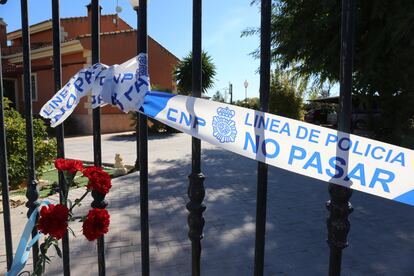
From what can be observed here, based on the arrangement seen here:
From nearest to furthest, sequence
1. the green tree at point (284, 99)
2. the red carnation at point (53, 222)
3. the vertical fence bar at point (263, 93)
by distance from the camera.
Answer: the vertical fence bar at point (263, 93)
the red carnation at point (53, 222)
the green tree at point (284, 99)

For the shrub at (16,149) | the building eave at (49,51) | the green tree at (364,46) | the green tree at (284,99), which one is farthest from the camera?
the green tree at (284,99)

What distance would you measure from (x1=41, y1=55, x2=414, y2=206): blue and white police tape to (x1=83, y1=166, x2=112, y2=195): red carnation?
0.95 ft

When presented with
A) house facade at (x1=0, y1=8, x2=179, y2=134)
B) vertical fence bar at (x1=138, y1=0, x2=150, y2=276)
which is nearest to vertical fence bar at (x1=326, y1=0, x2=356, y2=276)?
vertical fence bar at (x1=138, y1=0, x2=150, y2=276)

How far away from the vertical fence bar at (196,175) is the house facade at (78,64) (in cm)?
1688

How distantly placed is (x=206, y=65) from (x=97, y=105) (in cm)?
2010

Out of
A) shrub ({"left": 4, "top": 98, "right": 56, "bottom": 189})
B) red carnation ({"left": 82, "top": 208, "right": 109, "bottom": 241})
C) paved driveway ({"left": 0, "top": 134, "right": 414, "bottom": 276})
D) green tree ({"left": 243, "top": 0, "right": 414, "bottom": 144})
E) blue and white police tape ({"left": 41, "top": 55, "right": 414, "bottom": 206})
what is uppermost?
green tree ({"left": 243, "top": 0, "right": 414, "bottom": 144})

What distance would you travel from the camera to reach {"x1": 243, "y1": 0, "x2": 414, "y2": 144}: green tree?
25.6ft

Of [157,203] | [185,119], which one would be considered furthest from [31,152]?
[157,203]

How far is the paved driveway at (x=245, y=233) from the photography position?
11.1ft

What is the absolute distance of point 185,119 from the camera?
1.37 metres

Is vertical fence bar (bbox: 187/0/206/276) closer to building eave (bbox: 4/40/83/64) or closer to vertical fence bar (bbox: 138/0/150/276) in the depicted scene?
vertical fence bar (bbox: 138/0/150/276)

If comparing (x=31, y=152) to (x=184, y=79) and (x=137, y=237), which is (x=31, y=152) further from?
(x=184, y=79)

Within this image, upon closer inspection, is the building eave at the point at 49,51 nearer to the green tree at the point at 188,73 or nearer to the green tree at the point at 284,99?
the green tree at the point at 188,73

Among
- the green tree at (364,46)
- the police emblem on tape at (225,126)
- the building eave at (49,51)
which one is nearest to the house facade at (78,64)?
the building eave at (49,51)
